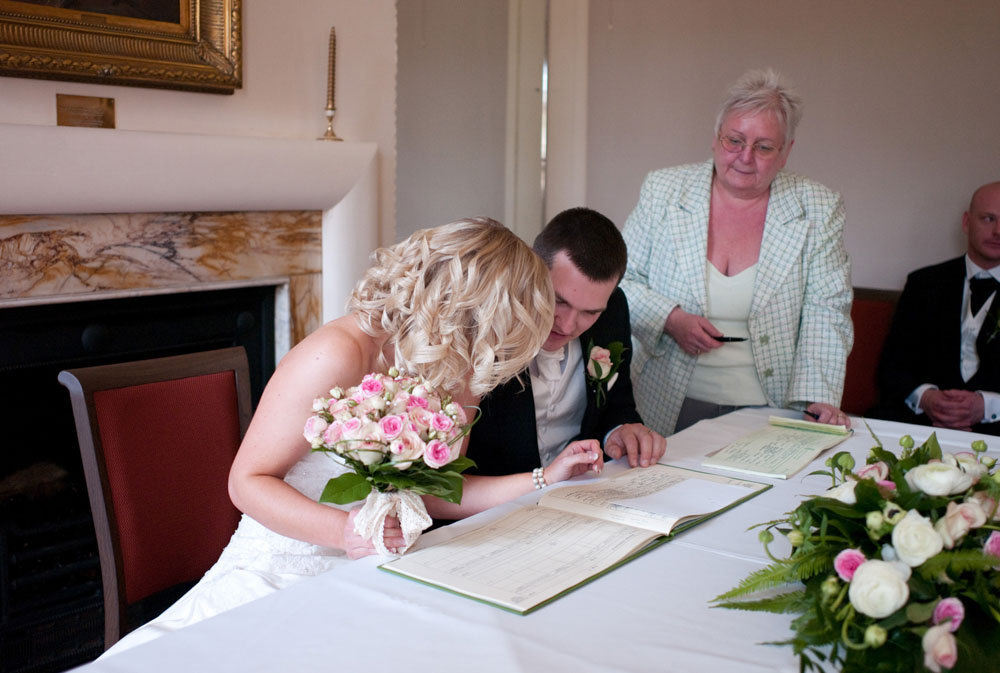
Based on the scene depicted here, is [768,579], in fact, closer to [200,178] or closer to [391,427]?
[391,427]

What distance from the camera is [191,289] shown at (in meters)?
3.29

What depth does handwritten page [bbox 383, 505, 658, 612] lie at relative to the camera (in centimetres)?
138

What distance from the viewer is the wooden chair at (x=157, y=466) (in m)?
1.82

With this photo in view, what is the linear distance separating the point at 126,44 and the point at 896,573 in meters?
2.73

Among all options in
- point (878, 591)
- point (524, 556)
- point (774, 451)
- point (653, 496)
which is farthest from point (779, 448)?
point (878, 591)

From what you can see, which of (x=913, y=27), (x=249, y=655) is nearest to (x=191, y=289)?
(x=249, y=655)

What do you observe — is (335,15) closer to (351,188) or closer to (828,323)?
(351,188)

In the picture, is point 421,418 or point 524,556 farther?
point 524,556

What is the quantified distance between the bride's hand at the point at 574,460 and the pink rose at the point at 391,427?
0.65 meters

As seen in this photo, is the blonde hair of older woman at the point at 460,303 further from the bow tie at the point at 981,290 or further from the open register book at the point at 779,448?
the bow tie at the point at 981,290

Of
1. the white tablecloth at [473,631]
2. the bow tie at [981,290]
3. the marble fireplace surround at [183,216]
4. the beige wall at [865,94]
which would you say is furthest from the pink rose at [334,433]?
the beige wall at [865,94]

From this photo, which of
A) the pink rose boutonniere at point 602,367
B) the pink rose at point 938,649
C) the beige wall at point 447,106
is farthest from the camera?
the beige wall at point 447,106

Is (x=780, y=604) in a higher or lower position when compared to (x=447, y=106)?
lower

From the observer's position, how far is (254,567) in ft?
5.81
